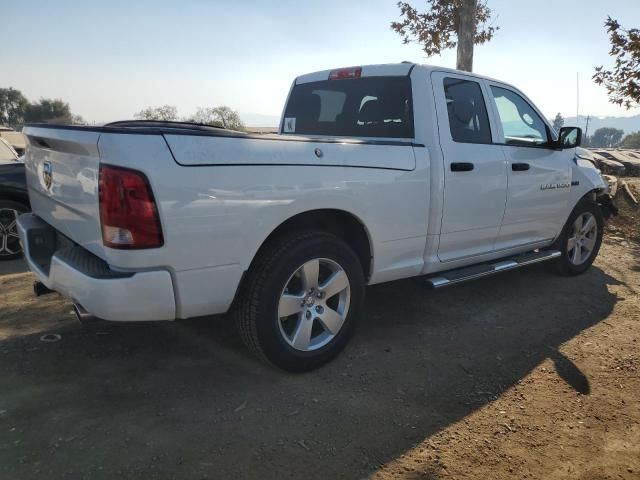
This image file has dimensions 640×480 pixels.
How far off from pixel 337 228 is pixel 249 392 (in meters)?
1.16

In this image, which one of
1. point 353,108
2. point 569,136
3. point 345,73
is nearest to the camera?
point 353,108

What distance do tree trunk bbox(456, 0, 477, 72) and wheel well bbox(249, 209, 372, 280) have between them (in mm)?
8549

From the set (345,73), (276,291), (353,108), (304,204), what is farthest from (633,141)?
(276,291)

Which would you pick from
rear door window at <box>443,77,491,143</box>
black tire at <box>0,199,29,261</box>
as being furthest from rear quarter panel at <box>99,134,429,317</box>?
Result: black tire at <box>0,199,29,261</box>

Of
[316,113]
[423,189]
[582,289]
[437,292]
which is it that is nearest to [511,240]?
[437,292]

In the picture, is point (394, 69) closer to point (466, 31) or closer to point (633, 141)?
point (466, 31)

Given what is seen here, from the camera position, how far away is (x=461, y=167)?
3568 mm

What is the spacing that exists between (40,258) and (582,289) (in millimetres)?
4732

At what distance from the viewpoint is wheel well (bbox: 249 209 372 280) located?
2848mm

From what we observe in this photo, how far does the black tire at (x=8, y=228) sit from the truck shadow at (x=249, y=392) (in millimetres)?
2477

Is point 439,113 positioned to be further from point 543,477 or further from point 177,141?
point 543,477

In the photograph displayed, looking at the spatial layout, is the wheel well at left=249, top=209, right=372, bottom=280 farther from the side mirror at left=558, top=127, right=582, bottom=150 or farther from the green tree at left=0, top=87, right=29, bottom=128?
the green tree at left=0, top=87, right=29, bottom=128

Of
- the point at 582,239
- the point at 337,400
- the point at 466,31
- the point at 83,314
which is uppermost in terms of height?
the point at 466,31

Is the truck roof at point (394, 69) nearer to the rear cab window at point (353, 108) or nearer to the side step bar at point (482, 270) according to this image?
the rear cab window at point (353, 108)
